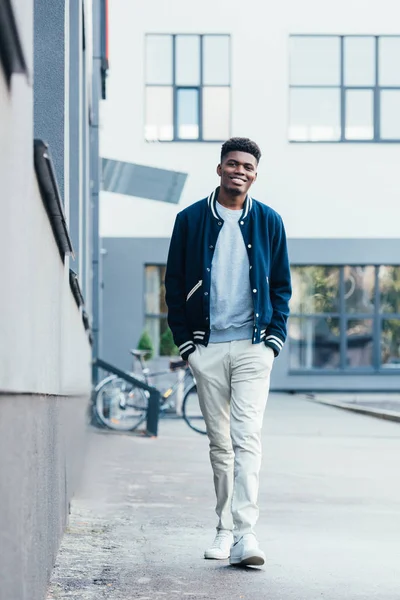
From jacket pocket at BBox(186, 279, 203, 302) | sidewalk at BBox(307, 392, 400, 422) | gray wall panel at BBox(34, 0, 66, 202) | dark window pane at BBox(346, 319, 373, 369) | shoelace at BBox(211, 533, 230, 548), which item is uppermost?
gray wall panel at BBox(34, 0, 66, 202)

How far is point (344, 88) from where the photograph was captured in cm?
2852

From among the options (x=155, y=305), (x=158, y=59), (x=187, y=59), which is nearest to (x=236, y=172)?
(x=155, y=305)

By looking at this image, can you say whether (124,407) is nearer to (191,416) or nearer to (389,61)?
(191,416)

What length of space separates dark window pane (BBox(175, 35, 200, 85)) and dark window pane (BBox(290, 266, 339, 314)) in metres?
5.03

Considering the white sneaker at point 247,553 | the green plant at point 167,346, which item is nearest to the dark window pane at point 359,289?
the green plant at point 167,346

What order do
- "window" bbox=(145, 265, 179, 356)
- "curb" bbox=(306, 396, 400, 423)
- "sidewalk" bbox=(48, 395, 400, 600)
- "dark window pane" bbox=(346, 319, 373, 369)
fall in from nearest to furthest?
"sidewalk" bbox=(48, 395, 400, 600) → "curb" bbox=(306, 396, 400, 423) → "window" bbox=(145, 265, 179, 356) → "dark window pane" bbox=(346, 319, 373, 369)

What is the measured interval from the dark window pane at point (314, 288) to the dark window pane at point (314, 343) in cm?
28

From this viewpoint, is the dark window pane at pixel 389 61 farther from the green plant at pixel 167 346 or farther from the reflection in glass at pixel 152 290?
the green plant at pixel 167 346

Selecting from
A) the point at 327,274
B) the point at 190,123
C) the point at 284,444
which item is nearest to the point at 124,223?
the point at 190,123

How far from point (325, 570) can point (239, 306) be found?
1.24m

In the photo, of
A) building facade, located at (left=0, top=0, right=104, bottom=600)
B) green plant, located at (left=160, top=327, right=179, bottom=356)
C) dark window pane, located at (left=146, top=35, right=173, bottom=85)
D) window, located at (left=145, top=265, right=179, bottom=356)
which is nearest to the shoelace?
building facade, located at (left=0, top=0, right=104, bottom=600)

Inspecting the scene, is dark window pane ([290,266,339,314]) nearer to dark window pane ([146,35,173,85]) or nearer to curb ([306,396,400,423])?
curb ([306,396,400,423])

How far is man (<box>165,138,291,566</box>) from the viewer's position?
552cm

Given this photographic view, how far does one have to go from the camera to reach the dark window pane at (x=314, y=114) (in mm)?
28516
